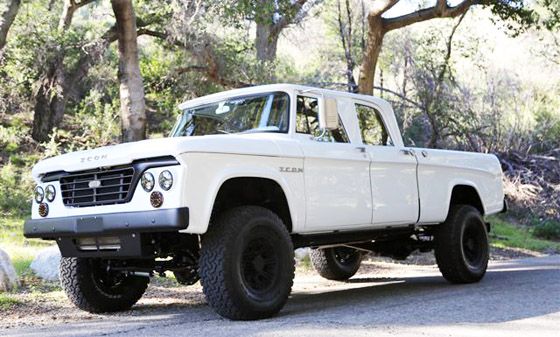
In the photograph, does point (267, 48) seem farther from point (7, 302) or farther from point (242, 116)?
point (7, 302)

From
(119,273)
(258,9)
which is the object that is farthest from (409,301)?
(258,9)

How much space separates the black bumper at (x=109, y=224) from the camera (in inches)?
225

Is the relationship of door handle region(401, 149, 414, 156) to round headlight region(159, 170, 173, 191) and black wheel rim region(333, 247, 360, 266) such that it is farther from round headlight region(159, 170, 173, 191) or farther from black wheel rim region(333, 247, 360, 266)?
round headlight region(159, 170, 173, 191)

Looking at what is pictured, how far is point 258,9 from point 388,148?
5.55 m

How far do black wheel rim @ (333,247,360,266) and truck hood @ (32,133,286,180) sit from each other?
357 cm

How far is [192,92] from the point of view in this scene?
1820 cm

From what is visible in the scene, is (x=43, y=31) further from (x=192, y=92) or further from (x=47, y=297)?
(x=47, y=297)

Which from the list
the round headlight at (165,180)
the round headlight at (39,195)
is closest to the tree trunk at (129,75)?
the round headlight at (39,195)

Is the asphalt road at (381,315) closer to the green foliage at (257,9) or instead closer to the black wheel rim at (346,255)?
the black wheel rim at (346,255)

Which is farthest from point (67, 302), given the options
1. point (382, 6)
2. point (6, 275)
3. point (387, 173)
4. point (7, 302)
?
point (382, 6)

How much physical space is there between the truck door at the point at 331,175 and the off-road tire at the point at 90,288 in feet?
6.84

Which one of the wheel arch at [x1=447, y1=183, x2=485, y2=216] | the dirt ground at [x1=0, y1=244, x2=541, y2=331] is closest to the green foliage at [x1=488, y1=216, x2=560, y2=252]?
the dirt ground at [x1=0, y1=244, x2=541, y2=331]

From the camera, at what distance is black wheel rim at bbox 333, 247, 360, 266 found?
1002 centimetres

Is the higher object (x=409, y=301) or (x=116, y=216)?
(x=116, y=216)
